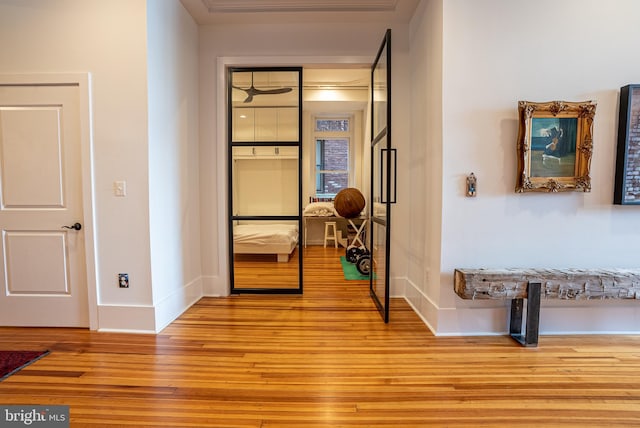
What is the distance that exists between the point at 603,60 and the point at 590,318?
2121mm

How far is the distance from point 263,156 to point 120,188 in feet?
5.23

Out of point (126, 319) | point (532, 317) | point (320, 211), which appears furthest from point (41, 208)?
point (320, 211)

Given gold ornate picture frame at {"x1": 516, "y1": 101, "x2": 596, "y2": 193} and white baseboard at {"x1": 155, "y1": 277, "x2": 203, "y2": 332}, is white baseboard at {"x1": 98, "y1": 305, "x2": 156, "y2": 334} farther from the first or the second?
gold ornate picture frame at {"x1": 516, "y1": 101, "x2": 596, "y2": 193}

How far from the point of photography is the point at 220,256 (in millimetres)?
3453

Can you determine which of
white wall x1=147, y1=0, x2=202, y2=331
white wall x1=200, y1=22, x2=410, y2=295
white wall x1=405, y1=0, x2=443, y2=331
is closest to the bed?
white wall x1=200, y1=22, x2=410, y2=295

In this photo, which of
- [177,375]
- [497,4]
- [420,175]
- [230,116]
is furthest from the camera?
[230,116]

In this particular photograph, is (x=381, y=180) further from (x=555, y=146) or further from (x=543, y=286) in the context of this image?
(x=543, y=286)

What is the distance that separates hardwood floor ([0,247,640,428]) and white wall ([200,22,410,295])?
1276 mm

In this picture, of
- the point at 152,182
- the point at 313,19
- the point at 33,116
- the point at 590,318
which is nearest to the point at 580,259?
the point at 590,318

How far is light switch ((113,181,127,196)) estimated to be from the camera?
251 cm

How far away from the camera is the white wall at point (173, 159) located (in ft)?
8.41

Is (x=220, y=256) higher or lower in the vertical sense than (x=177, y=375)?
higher

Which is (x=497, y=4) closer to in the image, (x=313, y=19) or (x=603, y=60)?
(x=603, y=60)

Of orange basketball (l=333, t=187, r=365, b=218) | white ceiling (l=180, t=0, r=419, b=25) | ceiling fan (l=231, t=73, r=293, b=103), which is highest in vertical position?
white ceiling (l=180, t=0, r=419, b=25)
